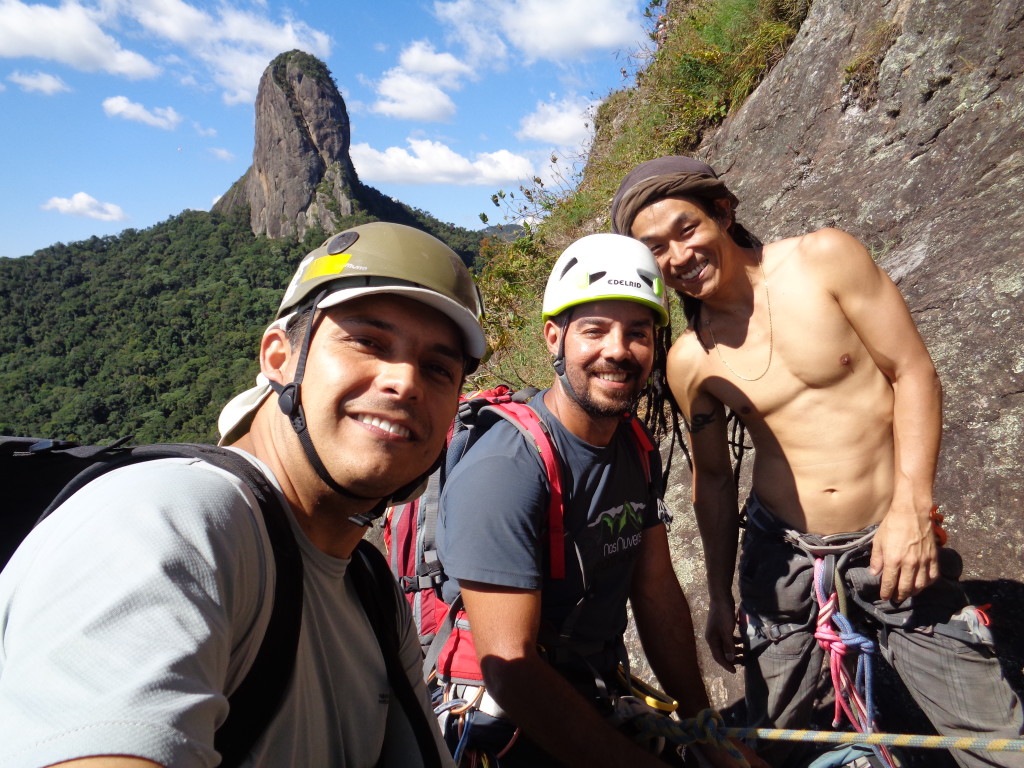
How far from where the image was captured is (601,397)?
2.18m

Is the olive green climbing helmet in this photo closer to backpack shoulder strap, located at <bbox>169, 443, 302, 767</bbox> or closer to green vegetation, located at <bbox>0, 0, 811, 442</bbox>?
backpack shoulder strap, located at <bbox>169, 443, 302, 767</bbox>

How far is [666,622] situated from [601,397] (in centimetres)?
98

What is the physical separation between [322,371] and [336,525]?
34 centimetres

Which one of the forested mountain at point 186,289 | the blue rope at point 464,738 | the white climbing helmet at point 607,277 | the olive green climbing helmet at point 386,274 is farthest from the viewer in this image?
the forested mountain at point 186,289

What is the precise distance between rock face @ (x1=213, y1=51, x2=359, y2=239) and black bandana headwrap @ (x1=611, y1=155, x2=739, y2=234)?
252 ft

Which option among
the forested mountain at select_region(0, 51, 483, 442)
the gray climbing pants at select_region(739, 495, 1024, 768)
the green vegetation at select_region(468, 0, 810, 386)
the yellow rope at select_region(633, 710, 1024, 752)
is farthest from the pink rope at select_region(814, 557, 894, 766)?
the forested mountain at select_region(0, 51, 483, 442)

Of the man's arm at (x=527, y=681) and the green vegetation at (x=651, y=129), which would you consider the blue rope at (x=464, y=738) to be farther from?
the green vegetation at (x=651, y=129)

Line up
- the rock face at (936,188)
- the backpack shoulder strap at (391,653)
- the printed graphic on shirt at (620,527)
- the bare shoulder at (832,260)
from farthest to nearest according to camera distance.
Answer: the rock face at (936,188) < the bare shoulder at (832,260) < the printed graphic on shirt at (620,527) < the backpack shoulder strap at (391,653)

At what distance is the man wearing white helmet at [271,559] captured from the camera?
2.42 ft

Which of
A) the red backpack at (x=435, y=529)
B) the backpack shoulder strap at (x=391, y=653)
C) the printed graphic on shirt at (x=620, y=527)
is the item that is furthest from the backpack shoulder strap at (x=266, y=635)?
the printed graphic on shirt at (x=620, y=527)

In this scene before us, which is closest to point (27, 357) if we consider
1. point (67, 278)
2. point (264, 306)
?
point (67, 278)

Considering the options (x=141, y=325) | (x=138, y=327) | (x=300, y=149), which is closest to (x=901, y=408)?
(x=138, y=327)

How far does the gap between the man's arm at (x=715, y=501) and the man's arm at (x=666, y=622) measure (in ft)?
1.56

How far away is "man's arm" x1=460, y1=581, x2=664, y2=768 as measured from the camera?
5.98 feet
